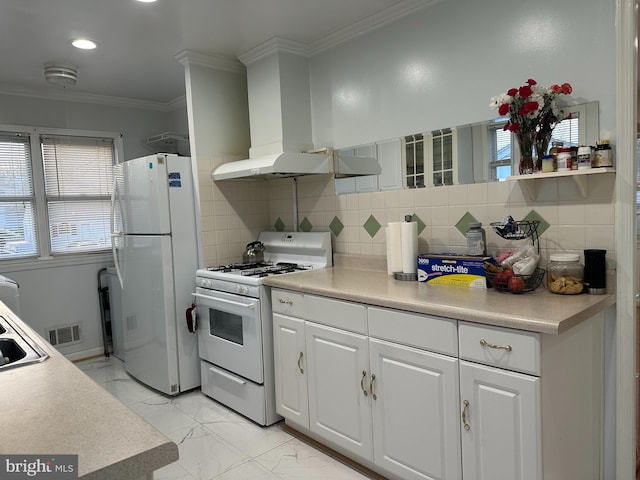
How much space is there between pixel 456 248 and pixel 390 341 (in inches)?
29.3

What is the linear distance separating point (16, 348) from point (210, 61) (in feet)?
8.12

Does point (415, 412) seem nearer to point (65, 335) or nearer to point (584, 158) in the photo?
point (584, 158)

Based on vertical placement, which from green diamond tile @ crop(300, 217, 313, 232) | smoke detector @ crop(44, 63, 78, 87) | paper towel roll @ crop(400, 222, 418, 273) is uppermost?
smoke detector @ crop(44, 63, 78, 87)

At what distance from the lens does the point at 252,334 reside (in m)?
2.82

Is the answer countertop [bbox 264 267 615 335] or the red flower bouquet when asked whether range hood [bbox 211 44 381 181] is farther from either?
the red flower bouquet

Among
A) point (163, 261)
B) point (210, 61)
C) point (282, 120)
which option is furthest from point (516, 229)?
point (210, 61)

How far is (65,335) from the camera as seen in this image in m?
4.23

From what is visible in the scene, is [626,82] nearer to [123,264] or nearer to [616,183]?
[616,183]

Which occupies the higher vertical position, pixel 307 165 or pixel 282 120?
pixel 282 120

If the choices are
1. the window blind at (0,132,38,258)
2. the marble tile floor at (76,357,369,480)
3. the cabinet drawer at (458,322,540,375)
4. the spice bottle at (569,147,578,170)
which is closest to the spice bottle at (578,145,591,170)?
the spice bottle at (569,147,578,170)

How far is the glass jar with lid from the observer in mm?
1943

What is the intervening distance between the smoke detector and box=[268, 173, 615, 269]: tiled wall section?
1.67m

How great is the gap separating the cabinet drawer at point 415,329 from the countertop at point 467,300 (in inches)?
1.4

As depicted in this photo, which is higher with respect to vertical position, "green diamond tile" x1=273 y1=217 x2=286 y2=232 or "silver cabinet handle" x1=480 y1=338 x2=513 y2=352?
"green diamond tile" x1=273 y1=217 x2=286 y2=232
